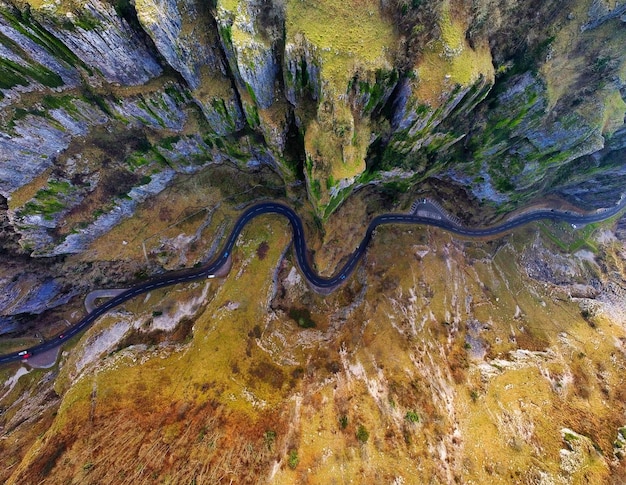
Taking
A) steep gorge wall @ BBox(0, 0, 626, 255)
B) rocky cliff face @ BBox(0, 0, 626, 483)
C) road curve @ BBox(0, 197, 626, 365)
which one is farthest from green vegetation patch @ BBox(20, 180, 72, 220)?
road curve @ BBox(0, 197, 626, 365)

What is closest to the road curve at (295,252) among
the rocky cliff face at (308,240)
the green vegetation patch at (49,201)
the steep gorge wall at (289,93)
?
the rocky cliff face at (308,240)

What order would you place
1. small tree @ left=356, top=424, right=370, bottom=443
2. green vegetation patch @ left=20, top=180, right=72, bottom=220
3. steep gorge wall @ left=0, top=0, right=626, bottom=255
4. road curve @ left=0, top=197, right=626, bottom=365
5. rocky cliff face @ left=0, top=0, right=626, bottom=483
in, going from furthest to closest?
road curve @ left=0, top=197, right=626, bottom=365
green vegetation patch @ left=20, top=180, right=72, bottom=220
small tree @ left=356, top=424, right=370, bottom=443
rocky cliff face @ left=0, top=0, right=626, bottom=483
steep gorge wall @ left=0, top=0, right=626, bottom=255

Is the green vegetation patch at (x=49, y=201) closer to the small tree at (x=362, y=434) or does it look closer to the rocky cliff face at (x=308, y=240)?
the rocky cliff face at (x=308, y=240)

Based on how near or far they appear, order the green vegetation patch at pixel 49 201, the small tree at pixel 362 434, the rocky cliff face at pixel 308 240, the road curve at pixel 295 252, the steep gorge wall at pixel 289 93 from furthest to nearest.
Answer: the road curve at pixel 295 252 < the green vegetation patch at pixel 49 201 < the small tree at pixel 362 434 < the rocky cliff face at pixel 308 240 < the steep gorge wall at pixel 289 93

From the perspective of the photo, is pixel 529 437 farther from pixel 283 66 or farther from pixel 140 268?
pixel 140 268

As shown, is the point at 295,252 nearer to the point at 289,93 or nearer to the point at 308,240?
the point at 308,240

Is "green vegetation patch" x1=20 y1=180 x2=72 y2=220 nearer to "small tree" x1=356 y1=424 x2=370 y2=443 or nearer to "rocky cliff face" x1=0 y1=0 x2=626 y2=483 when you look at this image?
"rocky cliff face" x1=0 y1=0 x2=626 y2=483
